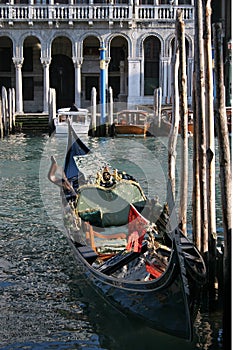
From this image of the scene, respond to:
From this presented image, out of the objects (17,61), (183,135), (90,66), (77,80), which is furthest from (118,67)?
(183,135)

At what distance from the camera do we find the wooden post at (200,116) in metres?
3.53

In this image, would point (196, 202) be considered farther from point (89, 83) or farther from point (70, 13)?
point (89, 83)

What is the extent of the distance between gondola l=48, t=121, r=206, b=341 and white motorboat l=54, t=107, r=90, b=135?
701 cm

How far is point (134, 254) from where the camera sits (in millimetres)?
3486

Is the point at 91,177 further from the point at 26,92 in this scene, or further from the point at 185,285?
the point at 26,92

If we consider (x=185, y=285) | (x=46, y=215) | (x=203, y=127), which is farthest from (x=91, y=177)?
(x=185, y=285)

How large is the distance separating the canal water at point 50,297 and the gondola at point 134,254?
11 cm

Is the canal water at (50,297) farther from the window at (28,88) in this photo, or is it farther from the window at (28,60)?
the window at (28,60)

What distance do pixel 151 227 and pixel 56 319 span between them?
72 centimetres

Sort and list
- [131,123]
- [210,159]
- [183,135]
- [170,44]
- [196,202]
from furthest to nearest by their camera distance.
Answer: [170,44]
[131,123]
[183,135]
[196,202]
[210,159]

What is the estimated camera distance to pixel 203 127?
3.54 meters

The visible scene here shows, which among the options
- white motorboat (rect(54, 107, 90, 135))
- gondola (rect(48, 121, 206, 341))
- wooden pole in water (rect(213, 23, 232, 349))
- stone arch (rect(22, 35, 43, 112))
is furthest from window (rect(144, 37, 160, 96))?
wooden pole in water (rect(213, 23, 232, 349))

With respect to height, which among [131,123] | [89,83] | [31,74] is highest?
[31,74]

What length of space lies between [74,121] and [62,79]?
111 inches
